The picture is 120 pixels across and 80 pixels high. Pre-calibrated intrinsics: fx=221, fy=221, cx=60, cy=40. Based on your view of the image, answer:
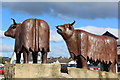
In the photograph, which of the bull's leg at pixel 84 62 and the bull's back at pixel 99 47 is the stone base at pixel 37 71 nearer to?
the bull's leg at pixel 84 62

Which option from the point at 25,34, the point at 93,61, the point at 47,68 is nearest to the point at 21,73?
the point at 47,68

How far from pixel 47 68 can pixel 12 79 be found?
1402 mm

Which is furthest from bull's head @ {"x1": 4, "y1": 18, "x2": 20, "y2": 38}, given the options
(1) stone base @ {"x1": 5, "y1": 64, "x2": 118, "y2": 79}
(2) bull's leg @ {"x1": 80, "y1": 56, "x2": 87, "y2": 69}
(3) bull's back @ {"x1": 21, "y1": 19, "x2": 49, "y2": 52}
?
(2) bull's leg @ {"x1": 80, "y1": 56, "x2": 87, "y2": 69}

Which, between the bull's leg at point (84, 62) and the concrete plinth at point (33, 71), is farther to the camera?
the bull's leg at point (84, 62)

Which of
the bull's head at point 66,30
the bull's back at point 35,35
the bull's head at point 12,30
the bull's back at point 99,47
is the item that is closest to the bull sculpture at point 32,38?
the bull's back at point 35,35

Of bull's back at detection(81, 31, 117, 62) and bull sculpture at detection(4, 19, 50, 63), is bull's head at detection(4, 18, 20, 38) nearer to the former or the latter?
bull sculpture at detection(4, 19, 50, 63)

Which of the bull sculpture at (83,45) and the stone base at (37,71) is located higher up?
the bull sculpture at (83,45)

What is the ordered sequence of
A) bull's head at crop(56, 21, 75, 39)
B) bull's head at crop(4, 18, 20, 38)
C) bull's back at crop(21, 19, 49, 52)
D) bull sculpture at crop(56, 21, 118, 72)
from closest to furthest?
bull's back at crop(21, 19, 49, 52), bull's head at crop(4, 18, 20, 38), bull sculpture at crop(56, 21, 118, 72), bull's head at crop(56, 21, 75, 39)

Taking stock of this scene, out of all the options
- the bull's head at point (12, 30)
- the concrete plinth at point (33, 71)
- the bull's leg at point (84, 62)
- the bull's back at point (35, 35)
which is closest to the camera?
the concrete plinth at point (33, 71)

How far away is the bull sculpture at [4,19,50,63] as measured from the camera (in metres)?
9.00

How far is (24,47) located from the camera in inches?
352

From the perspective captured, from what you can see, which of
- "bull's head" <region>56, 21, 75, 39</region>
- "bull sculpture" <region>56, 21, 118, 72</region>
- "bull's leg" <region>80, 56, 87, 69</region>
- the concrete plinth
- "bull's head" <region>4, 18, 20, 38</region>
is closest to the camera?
the concrete plinth

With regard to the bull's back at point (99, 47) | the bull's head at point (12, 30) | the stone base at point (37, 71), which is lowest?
the stone base at point (37, 71)

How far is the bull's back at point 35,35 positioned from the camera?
899 cm
